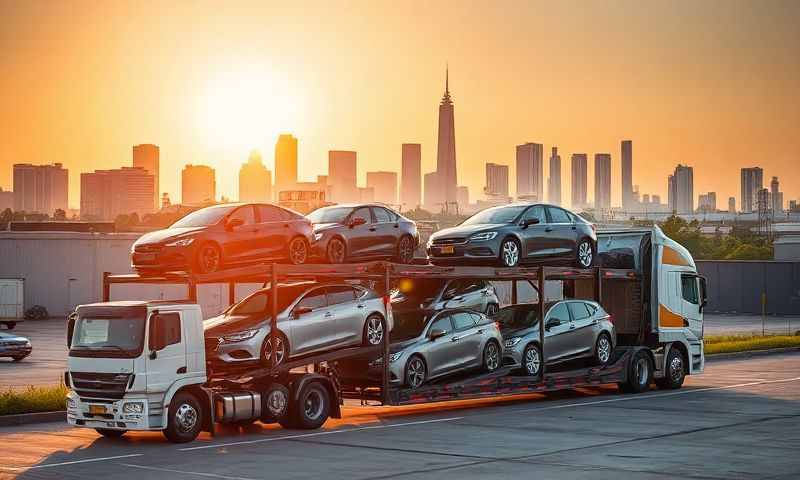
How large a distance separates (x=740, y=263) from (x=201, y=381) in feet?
216

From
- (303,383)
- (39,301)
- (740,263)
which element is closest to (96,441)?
(303,383)

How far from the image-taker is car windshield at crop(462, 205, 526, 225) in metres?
26.1

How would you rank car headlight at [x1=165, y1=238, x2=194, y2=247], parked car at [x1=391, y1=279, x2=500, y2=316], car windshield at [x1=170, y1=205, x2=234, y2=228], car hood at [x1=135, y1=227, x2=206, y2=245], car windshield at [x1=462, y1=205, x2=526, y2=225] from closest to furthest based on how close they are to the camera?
car headlight at [x1=165, y1=238, x2=194, y2=247] → car hood at [x1=135, y1=227, x2=206, y2=245] → car windshield at [x1=170, y1=205, x2=234, y2=228] → parked car at [x1=391, y1=279, x2=500, y2=316] → car windshield at [x1=462, y1=205, x2=526, y2=225]

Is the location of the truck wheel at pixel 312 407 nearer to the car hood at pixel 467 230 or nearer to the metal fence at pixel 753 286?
the car hood at pixel 467 230

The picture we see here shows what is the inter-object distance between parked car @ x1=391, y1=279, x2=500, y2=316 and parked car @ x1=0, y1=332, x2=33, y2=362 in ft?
58.4

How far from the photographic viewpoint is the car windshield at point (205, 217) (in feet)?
70.3

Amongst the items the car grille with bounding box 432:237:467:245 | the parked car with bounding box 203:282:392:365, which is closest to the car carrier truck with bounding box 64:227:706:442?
the parked car with bounding box 203:282:392:365

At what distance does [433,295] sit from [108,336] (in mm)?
8303

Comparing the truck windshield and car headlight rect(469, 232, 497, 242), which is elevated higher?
car headlight rect(469, 232, 497, 242)

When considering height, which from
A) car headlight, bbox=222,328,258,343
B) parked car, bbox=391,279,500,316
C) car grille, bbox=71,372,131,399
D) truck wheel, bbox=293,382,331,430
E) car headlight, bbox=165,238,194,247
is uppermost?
car headlight, bbox=165,238,194,247

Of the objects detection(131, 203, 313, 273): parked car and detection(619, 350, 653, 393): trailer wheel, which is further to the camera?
detection(619, 350, 653, 393): trailer wheel

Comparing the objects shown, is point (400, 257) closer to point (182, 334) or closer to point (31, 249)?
point (182, 334)

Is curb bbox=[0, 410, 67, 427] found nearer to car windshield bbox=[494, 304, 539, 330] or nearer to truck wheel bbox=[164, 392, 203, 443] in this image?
truck wheel bbox=[164, 392, 203, 443]

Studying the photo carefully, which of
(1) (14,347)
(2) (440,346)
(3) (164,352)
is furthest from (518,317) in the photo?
(1) (14,347)
